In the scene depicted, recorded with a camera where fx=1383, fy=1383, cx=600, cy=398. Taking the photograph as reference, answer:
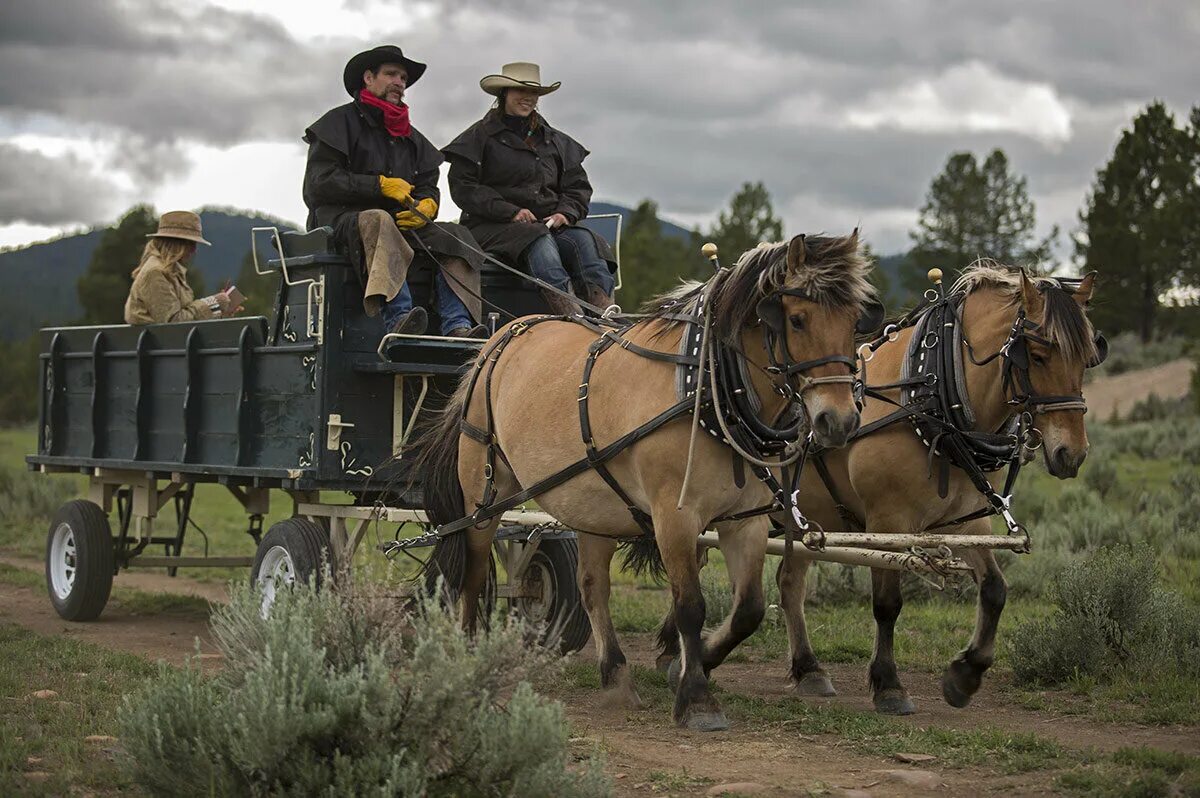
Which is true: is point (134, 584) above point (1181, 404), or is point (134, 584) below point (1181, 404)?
below

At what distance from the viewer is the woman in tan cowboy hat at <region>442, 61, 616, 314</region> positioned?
29.1 feet

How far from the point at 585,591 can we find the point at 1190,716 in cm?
305

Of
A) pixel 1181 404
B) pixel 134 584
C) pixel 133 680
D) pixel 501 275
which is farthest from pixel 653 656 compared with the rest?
pixel 1181 404

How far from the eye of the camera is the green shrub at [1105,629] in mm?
7684

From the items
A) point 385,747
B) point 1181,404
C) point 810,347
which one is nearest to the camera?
point 385,747

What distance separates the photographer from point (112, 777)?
5227mm

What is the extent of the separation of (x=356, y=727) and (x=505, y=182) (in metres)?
5.18

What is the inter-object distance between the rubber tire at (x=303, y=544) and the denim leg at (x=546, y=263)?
6.96 feet

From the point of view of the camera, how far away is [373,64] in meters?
8.77

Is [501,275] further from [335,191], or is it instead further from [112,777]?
[112,777]

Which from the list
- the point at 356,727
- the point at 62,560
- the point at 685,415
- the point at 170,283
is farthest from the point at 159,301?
the point at 356,727

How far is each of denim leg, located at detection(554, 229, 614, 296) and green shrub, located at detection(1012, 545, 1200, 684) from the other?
135 inches

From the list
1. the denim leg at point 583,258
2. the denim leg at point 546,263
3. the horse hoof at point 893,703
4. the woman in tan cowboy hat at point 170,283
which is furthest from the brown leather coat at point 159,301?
the horse hoof at point 893,703

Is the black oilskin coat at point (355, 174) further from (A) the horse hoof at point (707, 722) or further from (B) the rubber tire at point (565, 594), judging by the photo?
(A) the horse hoof at point (707, 722)
